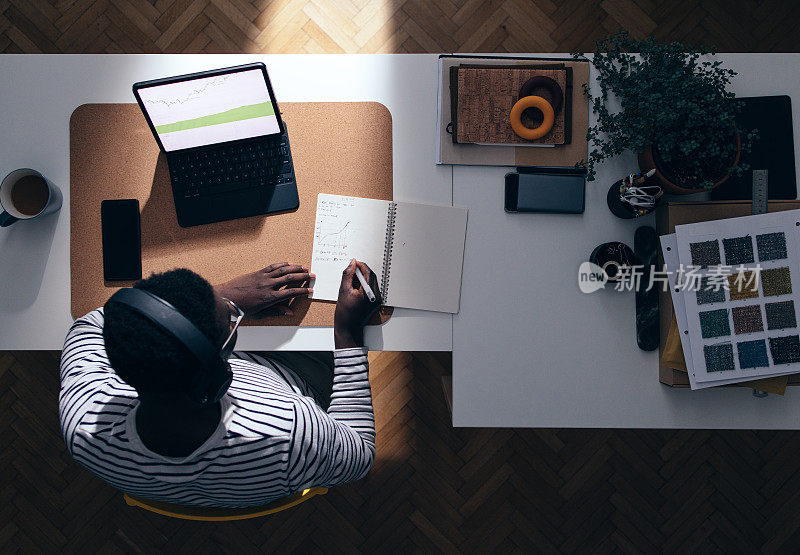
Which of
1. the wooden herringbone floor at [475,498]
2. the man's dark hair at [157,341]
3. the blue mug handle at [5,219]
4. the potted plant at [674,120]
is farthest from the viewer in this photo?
the wooden herringbone floor at [475,498]

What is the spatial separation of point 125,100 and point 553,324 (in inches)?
44.9

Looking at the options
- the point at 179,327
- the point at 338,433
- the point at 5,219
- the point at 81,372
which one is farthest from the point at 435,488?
the point at 5,219

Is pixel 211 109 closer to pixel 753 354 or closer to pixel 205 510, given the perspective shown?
pixel 205 510

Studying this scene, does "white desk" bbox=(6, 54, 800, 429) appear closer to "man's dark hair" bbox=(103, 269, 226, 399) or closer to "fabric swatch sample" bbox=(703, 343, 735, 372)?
"fabric swatch sample" bbox=(703, 343, 735, 372)

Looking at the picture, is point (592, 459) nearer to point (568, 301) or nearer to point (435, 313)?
point (568, 301)

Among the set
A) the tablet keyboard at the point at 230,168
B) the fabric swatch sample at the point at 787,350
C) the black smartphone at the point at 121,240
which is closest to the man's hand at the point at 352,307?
the tablet keyboard at the point at 230,168

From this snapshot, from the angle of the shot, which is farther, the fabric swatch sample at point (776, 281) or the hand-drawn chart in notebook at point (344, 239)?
the hand-drawn chart in notebook at point (344, 239)

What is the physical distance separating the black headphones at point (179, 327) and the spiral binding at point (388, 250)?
1.52 feet

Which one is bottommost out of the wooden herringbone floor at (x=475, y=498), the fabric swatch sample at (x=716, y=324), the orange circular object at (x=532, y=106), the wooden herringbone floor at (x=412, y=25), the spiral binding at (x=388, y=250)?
the wooden herringbone floor at (x=475, y=498)

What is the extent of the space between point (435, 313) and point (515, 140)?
44 centimetres

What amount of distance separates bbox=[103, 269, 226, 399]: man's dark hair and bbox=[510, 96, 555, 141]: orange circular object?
0.76 metres

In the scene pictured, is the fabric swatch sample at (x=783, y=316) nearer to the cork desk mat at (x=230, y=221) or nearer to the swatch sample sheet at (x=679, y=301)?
the swatch sample sheet at (x=679, y=301)

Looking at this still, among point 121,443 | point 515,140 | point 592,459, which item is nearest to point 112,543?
point 121,443

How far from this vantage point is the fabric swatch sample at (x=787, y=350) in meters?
1.06
